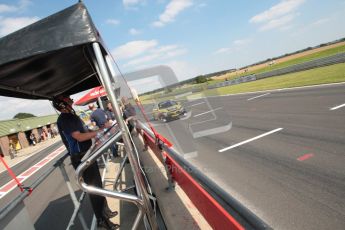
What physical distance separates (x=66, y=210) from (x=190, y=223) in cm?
478

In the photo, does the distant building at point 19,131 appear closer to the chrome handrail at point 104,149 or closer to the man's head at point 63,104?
the man's head at point 63,104

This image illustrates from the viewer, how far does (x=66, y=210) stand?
630 centimetres

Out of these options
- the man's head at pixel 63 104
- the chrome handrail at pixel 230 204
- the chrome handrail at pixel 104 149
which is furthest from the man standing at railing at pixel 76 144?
the chrome handrail at pixel 230 204

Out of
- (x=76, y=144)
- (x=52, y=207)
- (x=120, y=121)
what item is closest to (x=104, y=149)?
(x=120, y=121)

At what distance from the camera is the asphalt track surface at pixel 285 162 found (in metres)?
3.87

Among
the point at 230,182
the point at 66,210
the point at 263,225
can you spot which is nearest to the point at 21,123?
the point at 66,210

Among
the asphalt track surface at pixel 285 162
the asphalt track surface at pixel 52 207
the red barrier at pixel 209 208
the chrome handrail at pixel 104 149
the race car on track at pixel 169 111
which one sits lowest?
the asphalt track surface at pixel 285 162

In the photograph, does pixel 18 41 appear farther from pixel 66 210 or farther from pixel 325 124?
pixel 325 124

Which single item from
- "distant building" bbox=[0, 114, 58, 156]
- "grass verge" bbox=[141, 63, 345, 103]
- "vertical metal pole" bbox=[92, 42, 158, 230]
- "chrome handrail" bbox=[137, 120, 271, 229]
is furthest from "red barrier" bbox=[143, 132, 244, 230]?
"distant building" bbox=[0, 114, 58, 156]

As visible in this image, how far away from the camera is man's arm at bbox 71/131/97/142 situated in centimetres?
359

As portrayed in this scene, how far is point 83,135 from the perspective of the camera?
12.0ft

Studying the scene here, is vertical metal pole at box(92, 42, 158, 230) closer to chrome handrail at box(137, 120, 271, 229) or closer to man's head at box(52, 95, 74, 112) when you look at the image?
chrome handrail at box(137, 120, 271, 229)

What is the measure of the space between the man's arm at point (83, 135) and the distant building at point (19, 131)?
36.2 metres

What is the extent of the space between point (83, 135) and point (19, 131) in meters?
43.6
